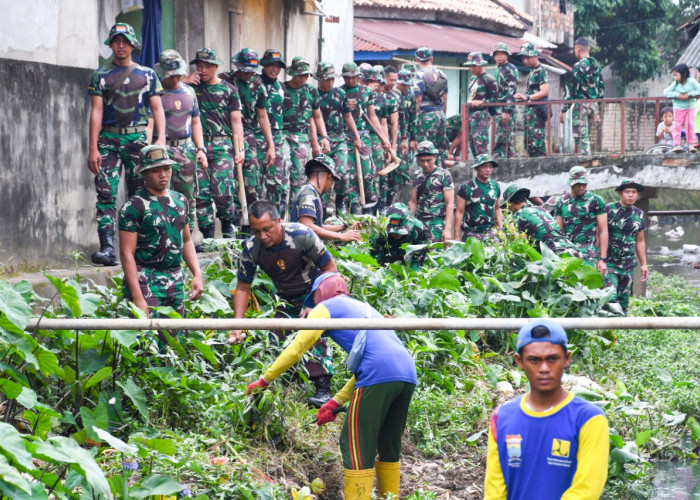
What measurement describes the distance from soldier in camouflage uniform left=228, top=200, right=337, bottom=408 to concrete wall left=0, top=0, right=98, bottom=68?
2.77m

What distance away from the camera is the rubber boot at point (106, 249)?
30.0 feet

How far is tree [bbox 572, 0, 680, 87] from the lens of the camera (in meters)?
33.0

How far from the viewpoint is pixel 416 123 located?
1677 cm

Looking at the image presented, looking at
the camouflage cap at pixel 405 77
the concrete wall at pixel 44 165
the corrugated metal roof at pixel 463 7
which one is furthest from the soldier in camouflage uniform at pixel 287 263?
the corrugated metal roof at pixel 463 7

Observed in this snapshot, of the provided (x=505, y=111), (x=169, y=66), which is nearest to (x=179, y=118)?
(x=169, y=66)

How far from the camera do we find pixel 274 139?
11984 mm

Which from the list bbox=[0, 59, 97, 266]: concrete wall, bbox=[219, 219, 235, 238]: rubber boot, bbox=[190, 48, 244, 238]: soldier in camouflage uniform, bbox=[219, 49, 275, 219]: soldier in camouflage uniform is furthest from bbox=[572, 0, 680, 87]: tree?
bbox=[0, 59, 97, 266]: concrete wall

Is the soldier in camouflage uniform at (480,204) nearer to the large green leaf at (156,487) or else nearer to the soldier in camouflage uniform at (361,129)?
the soldier in camouflage uniform at (361,129)

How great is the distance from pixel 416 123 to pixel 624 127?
3.33 m

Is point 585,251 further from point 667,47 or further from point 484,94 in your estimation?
point 667,47

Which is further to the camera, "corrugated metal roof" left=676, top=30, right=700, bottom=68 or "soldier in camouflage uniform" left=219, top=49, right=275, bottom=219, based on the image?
"corrugated metal roof" left=676, top=30, right=700, bottom=68

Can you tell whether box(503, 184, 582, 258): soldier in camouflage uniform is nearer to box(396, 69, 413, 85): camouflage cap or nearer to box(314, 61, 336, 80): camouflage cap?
box(314, 61, 336, 80): camouflage cap

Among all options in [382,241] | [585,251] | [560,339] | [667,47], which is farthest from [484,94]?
[667,47]

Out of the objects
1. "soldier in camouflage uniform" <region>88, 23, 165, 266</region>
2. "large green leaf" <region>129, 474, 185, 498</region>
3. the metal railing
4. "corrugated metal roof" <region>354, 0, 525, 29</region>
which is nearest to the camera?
the metal railing
